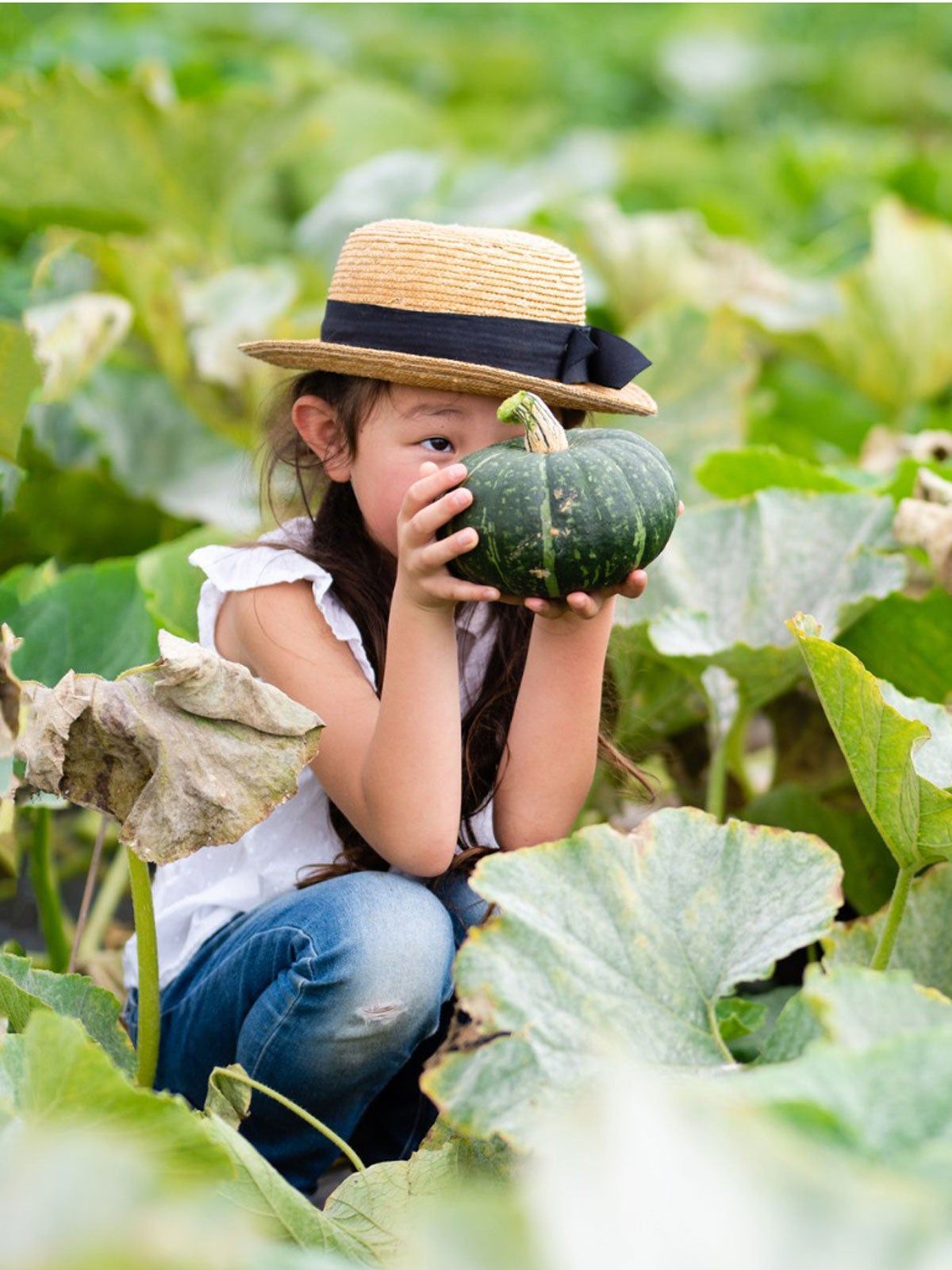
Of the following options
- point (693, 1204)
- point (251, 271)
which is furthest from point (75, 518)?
point (693, 1204)

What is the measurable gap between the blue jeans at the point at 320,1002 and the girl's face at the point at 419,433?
327 mm

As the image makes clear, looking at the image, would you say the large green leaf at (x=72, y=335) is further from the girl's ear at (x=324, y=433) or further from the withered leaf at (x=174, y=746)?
the withered leaf at (x=174, y=746)

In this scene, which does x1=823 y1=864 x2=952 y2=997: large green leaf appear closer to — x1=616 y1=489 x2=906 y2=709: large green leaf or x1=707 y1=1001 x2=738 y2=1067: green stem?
x1=707 y1=1001 x2=738 y2=1067: green stem

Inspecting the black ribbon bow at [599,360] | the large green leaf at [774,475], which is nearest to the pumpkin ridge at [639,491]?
the black ribbon bow at [599,360]

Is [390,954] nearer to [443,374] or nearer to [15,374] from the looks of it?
[443,374]

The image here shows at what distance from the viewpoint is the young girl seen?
128cm

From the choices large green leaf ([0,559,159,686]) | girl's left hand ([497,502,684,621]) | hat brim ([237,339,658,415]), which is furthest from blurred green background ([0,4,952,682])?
girl's left hand ([497,502,684,621])

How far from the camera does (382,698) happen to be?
1.24m

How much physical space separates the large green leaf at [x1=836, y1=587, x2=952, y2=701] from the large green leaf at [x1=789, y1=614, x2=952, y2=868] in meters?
0.48

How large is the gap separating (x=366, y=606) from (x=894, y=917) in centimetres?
51

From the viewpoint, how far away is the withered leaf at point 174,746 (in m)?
1.10

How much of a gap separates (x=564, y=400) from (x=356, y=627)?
0.86ft

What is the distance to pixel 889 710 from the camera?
1141 millimetres

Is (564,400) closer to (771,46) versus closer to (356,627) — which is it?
(356,627)
